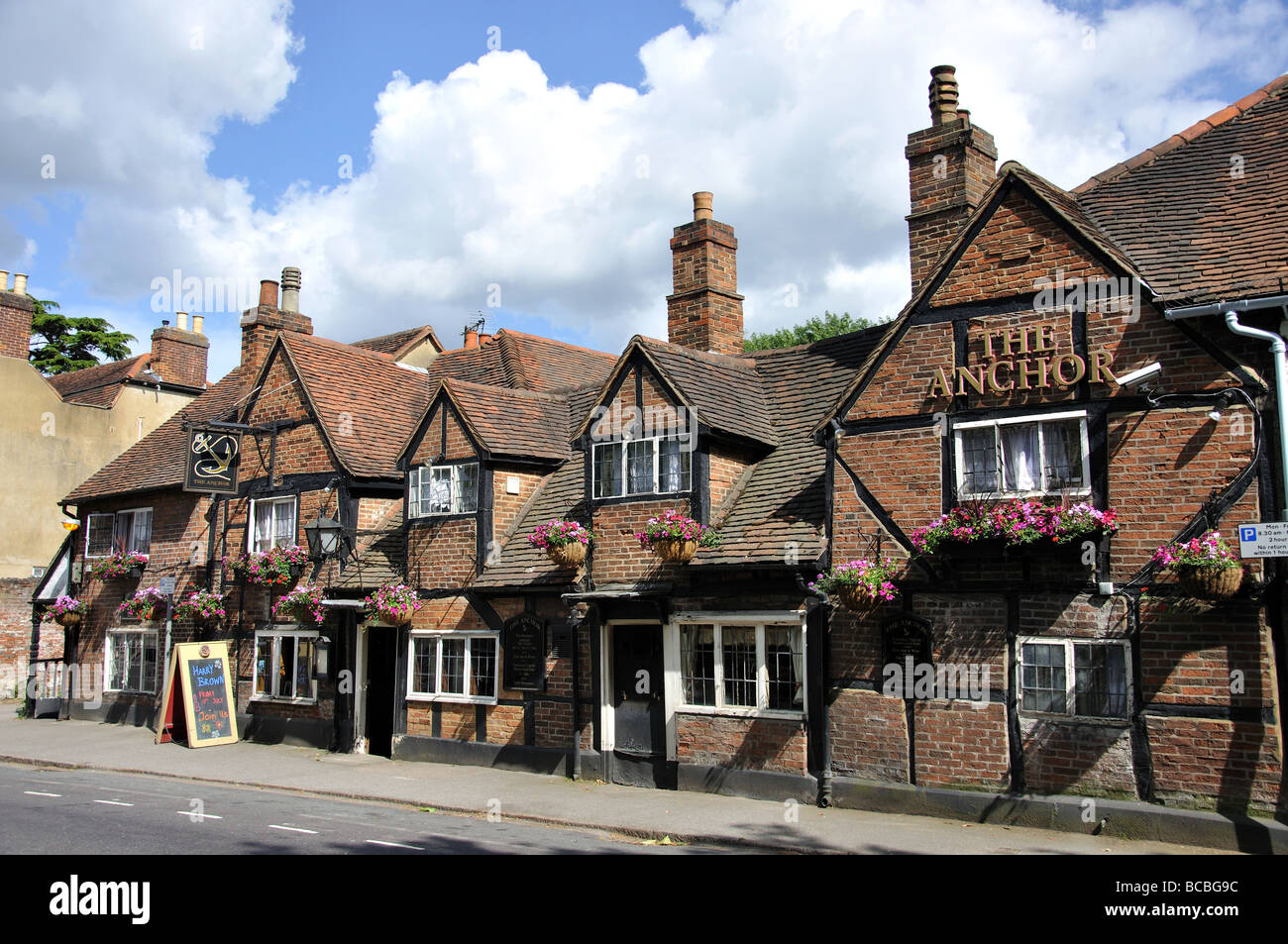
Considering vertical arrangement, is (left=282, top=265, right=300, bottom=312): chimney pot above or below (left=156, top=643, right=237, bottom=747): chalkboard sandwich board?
above

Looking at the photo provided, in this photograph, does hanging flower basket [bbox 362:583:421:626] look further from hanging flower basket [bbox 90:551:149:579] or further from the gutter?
the gutter

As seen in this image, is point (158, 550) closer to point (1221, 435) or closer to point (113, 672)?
point (113, 672)

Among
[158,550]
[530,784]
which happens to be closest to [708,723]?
[530,784]

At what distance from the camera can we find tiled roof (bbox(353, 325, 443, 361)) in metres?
28.4

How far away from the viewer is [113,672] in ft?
83.3

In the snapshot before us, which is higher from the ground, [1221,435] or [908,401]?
[908,401]

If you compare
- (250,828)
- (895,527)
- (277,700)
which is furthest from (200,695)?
(895,527)

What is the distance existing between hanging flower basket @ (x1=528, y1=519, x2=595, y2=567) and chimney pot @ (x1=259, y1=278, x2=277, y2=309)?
12.9 metres

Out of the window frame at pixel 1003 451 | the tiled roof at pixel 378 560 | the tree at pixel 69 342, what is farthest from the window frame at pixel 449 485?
the tree at pixel 69 342

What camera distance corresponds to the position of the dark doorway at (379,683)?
797 inches

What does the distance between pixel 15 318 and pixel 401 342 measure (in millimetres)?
12481

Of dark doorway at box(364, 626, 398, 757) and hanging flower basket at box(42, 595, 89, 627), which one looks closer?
dark doorway at box(364, 626, 398, 757)

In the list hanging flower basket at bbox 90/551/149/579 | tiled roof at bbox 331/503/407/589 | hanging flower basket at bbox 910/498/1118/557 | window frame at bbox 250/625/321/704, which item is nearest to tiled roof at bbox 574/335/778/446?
hanging flower basket at bbox 910/498/1118/557
